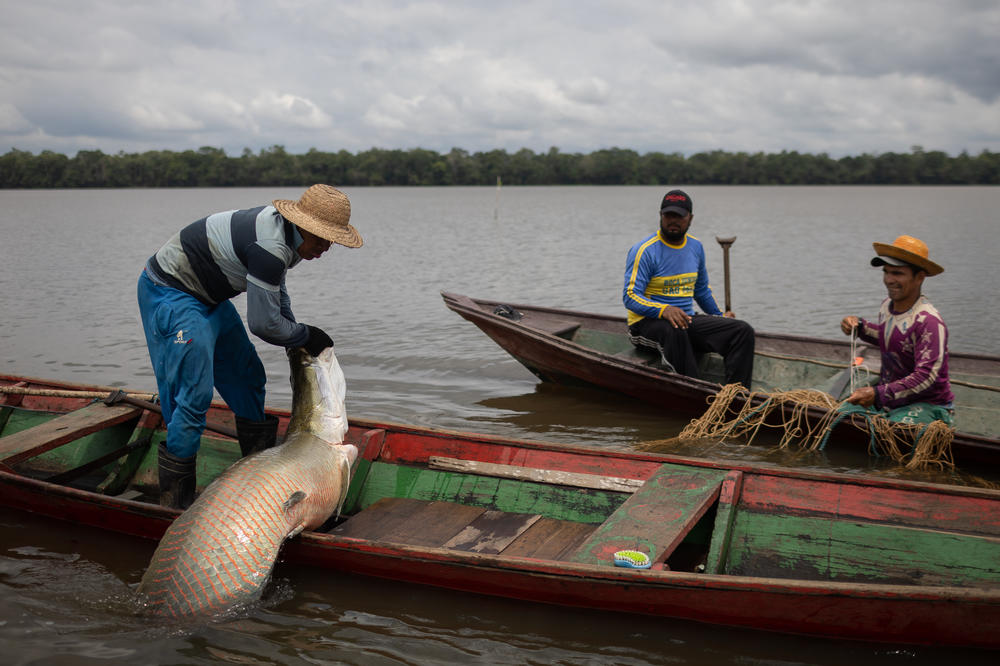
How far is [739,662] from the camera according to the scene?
412cm

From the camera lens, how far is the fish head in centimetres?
480

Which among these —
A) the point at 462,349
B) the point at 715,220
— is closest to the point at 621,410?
the point at 462,349

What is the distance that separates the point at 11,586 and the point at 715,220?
130 ft

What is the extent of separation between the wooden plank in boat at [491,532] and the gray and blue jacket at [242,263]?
5.05 ft

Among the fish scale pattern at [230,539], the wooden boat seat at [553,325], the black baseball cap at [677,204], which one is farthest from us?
the wooden boat seat at [553,325]

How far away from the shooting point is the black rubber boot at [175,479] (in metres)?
4.97

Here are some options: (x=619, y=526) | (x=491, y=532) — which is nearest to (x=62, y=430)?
(x=491, y=532)

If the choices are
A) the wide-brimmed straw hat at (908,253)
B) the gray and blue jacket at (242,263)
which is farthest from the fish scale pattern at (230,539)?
the wide-brimmed straw hat at (908,253)

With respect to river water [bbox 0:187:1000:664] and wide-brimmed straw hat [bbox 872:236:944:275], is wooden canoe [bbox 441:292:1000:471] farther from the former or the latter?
wide-brimmed straw hat [bbox 872:236:944:275]

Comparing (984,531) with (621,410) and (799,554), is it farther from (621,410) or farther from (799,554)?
(621,410)

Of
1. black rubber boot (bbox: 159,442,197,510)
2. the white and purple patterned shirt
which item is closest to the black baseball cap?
the white and purple patterned shirt

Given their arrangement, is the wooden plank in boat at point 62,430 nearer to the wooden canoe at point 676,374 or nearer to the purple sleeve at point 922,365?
the wooden canoe at point 676,374

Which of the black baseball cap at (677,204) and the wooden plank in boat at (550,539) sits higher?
the black baseball cap at (677,204)

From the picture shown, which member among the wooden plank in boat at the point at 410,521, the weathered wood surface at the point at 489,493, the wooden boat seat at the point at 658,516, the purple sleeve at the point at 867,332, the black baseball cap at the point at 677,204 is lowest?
the wooden plank in boat at the point at 410,521
